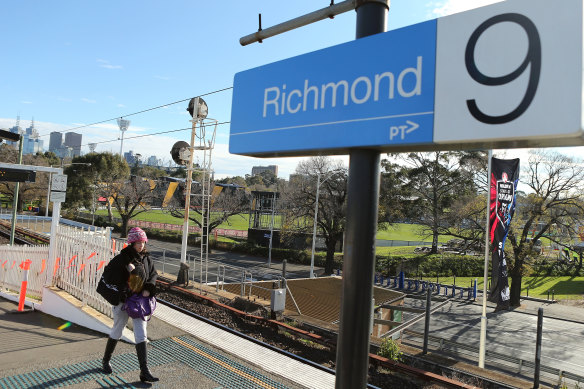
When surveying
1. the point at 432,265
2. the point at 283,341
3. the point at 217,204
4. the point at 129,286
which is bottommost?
the point at 432,265

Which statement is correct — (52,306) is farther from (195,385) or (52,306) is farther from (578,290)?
(578,290)

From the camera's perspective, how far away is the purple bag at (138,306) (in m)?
4.41

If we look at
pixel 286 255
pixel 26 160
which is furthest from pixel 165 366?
pixel 26 160

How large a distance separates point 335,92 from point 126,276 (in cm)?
336

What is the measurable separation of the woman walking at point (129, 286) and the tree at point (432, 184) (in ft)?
98.3

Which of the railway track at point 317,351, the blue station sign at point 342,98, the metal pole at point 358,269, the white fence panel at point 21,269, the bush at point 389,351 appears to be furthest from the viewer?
the white fence panel at point 21,269

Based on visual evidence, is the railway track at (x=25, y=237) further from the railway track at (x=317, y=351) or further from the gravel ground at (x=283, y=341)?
the railway track at (x=317, y=351)

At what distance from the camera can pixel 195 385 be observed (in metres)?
4.32

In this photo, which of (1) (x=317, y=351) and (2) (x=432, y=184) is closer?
(1) (x=317, y=351)

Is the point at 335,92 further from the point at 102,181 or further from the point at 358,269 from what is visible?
the point at 102,181

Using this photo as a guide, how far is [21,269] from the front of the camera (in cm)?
1070

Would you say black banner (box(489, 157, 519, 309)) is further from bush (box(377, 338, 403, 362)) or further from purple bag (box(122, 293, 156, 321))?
purple bag (box(122, 293, 156, 321))

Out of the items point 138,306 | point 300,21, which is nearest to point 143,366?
point 138,306

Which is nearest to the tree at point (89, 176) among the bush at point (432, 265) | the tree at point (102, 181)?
the tree at point (102, 181)
